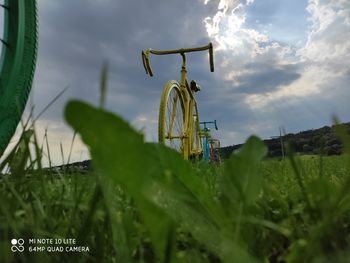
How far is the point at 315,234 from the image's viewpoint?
1.99ft

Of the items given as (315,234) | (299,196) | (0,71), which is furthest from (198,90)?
(315,234)

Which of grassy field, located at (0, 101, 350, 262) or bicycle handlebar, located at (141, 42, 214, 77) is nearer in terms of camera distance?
grassy field, located at (0, 101, 350, 262)

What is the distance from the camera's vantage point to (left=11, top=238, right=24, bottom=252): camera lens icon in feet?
2.30

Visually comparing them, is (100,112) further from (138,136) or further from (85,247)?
(85,247)

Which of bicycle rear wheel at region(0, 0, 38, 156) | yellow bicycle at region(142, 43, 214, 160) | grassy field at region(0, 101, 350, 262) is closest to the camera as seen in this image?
grassy field at region(0, 101, 350, 262)

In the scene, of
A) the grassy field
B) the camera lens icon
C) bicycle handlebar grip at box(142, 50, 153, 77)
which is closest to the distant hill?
the grassy field

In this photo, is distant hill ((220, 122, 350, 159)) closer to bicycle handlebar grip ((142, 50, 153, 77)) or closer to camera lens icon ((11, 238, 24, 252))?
camera lens icon ((11, 238, 24, 252))

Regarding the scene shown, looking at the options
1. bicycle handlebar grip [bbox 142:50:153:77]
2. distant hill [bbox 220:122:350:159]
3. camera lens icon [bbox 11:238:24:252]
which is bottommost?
camera lens icon [bbox 11:238:24:252]

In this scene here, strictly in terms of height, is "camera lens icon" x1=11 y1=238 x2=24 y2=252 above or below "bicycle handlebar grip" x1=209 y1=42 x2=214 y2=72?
below

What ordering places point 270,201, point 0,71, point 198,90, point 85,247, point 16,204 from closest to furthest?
point 85,247
point 16,204
point 270,201
point 0,71
point 198,90

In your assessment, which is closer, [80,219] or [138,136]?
[138,136]

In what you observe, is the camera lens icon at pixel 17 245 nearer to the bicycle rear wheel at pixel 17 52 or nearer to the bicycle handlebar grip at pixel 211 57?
the bicycle rear wheel at pixel 17 52

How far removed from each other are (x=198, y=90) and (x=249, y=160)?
807 centimetres

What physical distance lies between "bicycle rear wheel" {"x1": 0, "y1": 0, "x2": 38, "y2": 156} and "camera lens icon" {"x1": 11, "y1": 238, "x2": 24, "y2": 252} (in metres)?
1.81
